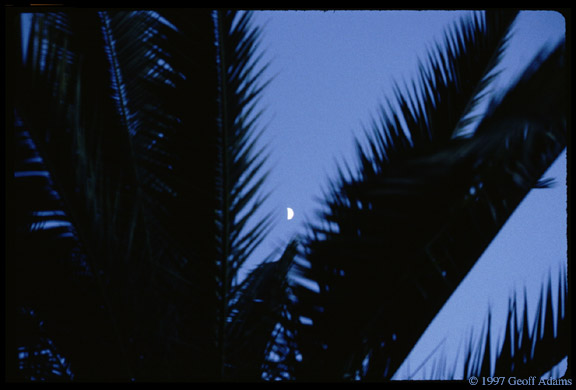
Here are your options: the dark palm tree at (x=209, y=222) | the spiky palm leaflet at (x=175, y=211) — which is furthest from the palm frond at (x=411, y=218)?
the spiky palm leaflet at (x=175, y=211)

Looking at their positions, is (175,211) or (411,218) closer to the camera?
(411,218)

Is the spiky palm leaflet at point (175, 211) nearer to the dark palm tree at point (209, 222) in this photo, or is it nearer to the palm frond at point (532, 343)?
the dark palm tree at point (209, 222)

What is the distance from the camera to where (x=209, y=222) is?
1.80 meters

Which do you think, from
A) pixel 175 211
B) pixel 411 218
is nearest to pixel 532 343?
pixel 411 218

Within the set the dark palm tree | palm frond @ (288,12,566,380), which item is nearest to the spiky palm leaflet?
the dark palm tree

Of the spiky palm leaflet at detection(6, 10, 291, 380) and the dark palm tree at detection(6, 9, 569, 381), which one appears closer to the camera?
the dark palm tree at detection(6, 9, 569, 381)

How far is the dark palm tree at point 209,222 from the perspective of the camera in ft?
5.13

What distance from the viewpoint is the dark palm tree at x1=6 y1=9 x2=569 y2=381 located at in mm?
1564

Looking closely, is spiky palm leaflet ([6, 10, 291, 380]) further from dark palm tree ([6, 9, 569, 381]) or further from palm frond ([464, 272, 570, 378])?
palm frond ([464, 272, 570, 378])

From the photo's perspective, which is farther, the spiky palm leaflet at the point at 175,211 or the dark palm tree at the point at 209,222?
the spiky palm leaflet at the point at 175,211

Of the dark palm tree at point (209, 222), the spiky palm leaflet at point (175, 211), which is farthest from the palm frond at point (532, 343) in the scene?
the spiky palm leaflet at point (175, 211)

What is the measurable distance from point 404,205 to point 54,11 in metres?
1.38

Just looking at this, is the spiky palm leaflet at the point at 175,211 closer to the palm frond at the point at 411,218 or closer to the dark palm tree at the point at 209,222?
the dark palm tree at the point at 209,222

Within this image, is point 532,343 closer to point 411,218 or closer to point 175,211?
point 411,218
